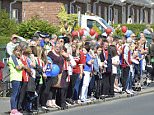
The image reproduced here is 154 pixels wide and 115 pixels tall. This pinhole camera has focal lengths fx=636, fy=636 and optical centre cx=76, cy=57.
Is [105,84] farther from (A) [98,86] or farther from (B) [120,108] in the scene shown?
(B) [120,108]

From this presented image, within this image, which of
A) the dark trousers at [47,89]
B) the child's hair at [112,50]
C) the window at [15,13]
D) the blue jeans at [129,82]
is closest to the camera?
the dark trousers at [47,89]

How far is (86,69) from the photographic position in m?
19.8

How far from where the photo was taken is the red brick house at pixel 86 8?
43906 millimetres

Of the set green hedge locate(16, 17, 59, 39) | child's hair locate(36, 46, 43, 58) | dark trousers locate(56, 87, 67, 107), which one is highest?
green hedge locate(16, 17, 59, 39)

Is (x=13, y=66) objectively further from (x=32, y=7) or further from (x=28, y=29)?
(x=32, y=7)

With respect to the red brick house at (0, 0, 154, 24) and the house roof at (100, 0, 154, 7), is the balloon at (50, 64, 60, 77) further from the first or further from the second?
the house roof at (100, 0, 154, 7)

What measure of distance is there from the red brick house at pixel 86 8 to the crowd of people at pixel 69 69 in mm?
19268

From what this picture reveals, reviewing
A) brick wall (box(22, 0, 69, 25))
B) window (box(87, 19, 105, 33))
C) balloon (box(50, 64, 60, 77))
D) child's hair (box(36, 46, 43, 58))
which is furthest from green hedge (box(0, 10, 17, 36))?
child's hair (box(36, 46, 43, 58))

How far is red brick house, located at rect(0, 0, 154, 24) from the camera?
4391cm

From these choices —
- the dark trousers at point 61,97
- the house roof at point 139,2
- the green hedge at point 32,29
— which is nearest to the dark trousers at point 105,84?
the dark trousers at point 61,97

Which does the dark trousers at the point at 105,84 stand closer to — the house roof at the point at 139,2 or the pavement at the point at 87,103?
the pavement at the point at 87,103

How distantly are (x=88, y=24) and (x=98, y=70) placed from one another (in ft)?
43.3

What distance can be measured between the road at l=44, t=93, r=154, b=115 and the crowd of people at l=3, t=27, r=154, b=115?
1.98 ft

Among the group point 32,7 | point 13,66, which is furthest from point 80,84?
point 32,7
